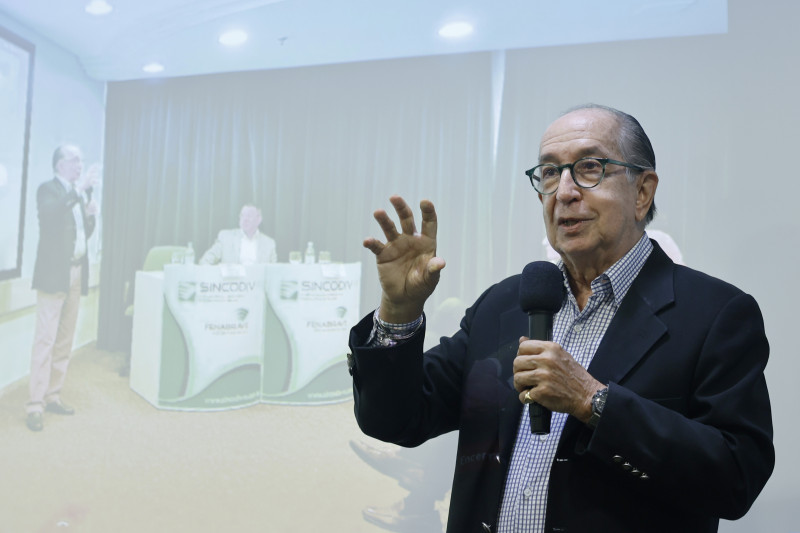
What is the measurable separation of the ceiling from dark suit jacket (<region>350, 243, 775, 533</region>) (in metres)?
1.55

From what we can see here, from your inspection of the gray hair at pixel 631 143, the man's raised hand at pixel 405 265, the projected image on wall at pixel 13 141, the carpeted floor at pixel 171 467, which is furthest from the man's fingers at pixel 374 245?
the projected image on wall at pixel 13 141

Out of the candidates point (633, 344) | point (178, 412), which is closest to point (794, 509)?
point (633, 344)

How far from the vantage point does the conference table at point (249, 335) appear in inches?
107

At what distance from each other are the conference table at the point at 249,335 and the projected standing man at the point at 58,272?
0.43 m

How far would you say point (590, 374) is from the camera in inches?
42.6

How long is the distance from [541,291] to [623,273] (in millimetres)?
226

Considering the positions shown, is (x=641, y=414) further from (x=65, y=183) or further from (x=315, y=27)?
(x=65, y=183)

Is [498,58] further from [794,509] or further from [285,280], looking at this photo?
[794,509]

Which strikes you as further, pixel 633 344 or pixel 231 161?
pixel 231 161

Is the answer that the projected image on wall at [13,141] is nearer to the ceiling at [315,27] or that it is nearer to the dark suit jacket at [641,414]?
the ceiling at [315,27]

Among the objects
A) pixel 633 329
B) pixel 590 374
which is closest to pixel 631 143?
pixel 633 329

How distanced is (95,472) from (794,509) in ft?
9.33

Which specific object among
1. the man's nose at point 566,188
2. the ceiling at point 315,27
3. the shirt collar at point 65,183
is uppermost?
the ceiling at point 315,27

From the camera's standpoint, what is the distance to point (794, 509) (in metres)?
2.19
